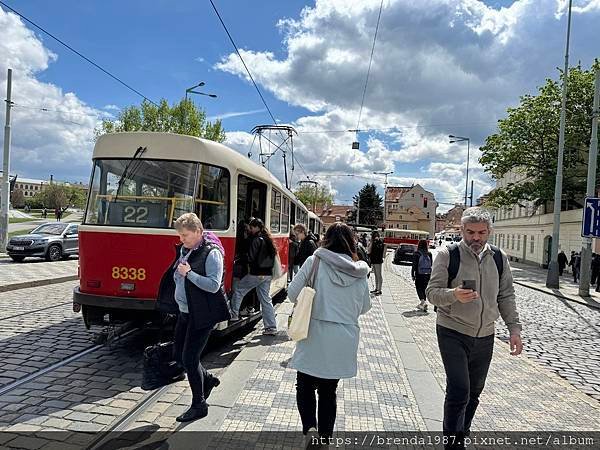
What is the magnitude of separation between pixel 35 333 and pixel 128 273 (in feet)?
8.22

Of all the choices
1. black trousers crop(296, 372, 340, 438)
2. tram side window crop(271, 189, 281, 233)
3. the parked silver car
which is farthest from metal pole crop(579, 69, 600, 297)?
the parked silver car

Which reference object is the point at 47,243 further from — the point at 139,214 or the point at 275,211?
the point at 139,214

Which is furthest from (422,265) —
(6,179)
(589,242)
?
(6,179)

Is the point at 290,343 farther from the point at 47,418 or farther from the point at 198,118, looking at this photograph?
the point at 198,118

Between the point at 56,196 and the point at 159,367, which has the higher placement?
the point at 56,196

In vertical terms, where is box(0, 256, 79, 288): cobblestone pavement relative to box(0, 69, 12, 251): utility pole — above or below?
below

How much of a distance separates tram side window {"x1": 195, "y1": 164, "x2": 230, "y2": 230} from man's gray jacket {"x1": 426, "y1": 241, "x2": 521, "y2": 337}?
3836 mm

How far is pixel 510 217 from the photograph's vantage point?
57344 millimetres

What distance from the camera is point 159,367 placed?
4.58 meters

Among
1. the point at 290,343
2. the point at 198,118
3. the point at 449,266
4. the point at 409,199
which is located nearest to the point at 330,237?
the point at 449,266

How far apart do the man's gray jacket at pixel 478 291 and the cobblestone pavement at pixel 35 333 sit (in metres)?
4.69

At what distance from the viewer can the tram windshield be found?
6.51m

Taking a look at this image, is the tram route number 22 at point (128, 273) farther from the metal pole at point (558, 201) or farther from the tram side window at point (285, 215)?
the metal pole at point (558, 201)

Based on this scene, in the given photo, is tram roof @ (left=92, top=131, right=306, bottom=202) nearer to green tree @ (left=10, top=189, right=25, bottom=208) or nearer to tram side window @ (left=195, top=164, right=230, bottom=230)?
tram side window @ (left=195, top=164, right=230, bottom=230)
